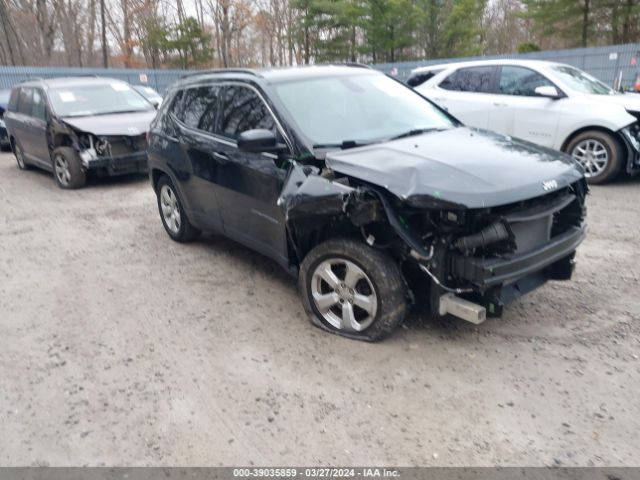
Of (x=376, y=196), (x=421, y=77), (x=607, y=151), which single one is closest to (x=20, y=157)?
(x=421, y=77)

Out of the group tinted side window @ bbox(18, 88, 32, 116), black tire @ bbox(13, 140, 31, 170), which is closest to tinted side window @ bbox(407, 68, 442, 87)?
tinted side window @ bbox(18, 88, 32, 116)

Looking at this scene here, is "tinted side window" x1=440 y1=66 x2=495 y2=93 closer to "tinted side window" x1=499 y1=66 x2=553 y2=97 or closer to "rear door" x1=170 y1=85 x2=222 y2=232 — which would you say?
"tinted side window" x1=499 y1=66 x2=553 y2=97

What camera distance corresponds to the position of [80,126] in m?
8.73

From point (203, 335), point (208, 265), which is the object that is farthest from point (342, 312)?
point (208, 265)

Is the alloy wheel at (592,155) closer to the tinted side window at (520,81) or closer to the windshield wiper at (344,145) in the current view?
the tinted side window at (520,81)

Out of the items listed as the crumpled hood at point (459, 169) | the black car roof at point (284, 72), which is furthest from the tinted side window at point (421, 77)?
the crumpled hood at point (459, 169)

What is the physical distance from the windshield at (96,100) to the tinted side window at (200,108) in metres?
4.74

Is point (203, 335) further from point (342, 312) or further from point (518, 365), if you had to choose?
point (518, 365)

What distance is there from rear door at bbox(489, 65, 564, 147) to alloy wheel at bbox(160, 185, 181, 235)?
204 inches

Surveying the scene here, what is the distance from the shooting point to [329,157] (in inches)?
147

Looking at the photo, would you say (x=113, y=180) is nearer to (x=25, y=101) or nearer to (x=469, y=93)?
(x=25, y=101)

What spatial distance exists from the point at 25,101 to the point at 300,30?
25.1m

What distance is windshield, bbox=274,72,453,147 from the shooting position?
4129 millimetres

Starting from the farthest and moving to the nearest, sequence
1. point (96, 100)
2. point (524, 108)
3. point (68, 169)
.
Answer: point (96, 100) → point (68, 169) → point (524, 108)
